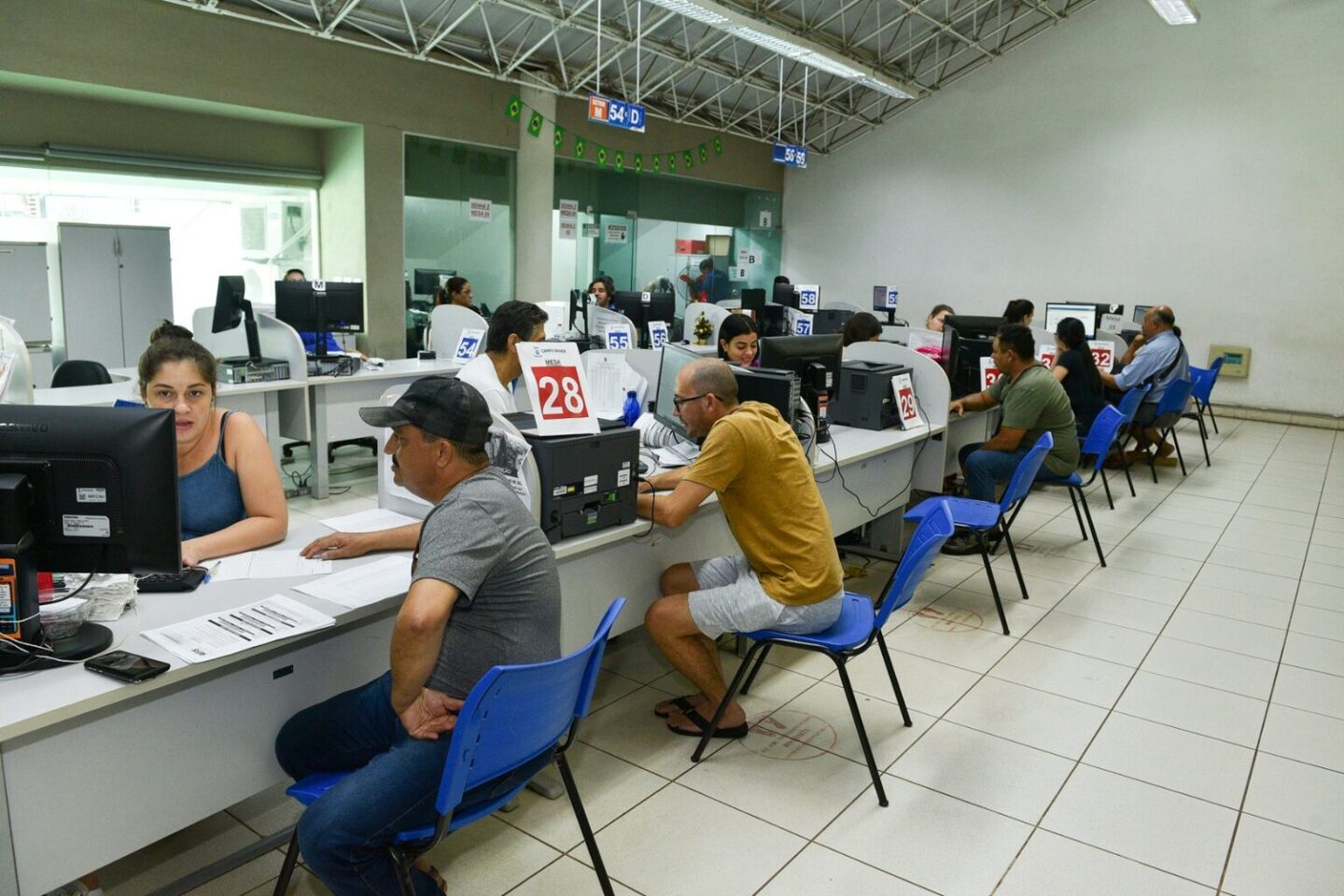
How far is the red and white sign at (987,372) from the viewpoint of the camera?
5.24 m

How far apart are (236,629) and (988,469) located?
3844 mm

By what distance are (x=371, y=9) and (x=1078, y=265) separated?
829cm

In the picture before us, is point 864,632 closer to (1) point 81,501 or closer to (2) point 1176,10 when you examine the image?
(1) point 81,501

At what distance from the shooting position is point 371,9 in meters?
7.54

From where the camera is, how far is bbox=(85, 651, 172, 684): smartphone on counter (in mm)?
1580

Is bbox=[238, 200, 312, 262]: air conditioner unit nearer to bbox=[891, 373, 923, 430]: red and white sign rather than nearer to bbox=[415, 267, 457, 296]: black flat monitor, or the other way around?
bbox=[415, 267, 457, 296]: black flat monitor

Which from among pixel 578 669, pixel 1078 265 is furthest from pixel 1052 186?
pixel 578 669

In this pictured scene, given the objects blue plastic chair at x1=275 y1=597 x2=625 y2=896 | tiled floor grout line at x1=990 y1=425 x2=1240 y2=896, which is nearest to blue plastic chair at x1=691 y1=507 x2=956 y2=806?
tiled floor grout line at x1=990 y1=425 x2=1240 y2=896

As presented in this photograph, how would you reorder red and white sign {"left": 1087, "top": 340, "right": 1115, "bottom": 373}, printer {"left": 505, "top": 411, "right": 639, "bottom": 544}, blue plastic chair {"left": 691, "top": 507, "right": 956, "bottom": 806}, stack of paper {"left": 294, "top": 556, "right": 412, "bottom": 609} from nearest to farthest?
stack of paper {"left": 294, "top": 556, "right": 412, "bottom": 609} < printer {"left": 505, "top": 411, "right": 639, "bottom": 544} < blue plastic chair {"left": 691, "top": 507, "right": 956, "bottom": 806} < red and white sign {"left": 1087, "top": 340, "right": 1115, "bottom": 373}

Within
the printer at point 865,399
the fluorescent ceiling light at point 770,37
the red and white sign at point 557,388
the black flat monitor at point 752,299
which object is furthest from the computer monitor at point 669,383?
the black flat monitor at point 752,299

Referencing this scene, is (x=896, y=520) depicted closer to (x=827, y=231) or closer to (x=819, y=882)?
(x=819, y=882)

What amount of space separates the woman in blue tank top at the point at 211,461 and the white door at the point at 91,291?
5.67 m

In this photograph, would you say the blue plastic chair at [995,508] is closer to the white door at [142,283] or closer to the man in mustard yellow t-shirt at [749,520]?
the man in mustard yellow t-shirt at [749,520]

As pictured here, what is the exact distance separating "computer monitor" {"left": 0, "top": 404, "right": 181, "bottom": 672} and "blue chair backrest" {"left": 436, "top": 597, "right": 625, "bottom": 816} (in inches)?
26.1
